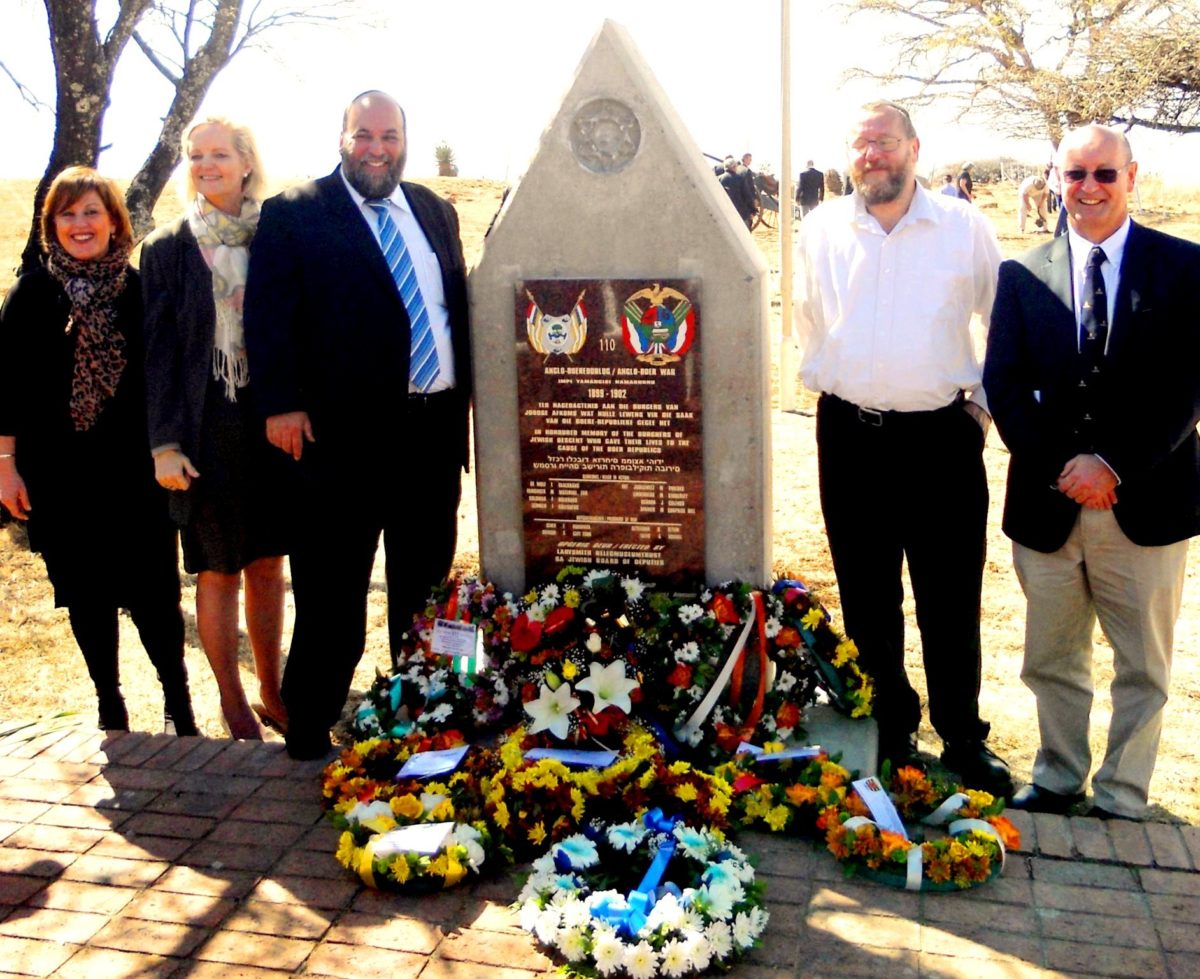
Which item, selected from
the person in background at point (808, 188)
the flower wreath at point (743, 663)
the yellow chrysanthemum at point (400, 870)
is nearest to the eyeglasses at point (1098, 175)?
the flower wreath at point (743, 663)

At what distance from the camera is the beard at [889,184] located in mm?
3939

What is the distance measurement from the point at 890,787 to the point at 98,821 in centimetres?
240

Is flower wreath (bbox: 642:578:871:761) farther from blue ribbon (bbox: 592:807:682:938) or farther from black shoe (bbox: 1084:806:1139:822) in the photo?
black shoe (bbox: 1084:806:1139:822)

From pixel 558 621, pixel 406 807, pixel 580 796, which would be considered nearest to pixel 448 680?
pixel 558 621

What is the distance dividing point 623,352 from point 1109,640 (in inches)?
69.4

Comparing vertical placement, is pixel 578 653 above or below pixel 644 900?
above

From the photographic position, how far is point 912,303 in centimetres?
397

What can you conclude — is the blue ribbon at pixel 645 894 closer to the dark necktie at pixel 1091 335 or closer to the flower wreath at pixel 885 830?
the flower wreath at pixel 885 830

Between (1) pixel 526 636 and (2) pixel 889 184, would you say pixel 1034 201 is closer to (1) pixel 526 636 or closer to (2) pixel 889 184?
(2) pixel 889 184

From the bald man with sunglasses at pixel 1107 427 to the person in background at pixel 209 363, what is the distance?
7.84ft

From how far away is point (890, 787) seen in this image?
12.5 feet

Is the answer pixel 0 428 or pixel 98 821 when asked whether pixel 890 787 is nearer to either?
pixel 98 821

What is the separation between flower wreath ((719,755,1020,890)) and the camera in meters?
3.35

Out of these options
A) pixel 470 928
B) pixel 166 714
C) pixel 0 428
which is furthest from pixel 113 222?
pixel 470 928
